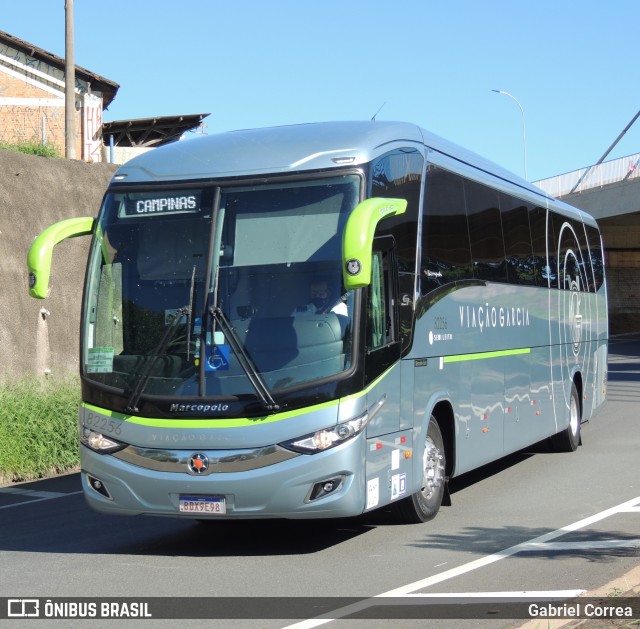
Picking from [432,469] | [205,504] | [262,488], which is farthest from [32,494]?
[262,488]

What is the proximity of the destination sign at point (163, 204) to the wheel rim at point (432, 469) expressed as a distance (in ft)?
10.3

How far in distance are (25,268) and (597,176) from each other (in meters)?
32.6

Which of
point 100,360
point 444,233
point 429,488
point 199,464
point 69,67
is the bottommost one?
point 429,488

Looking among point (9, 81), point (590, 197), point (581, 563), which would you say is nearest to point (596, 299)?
point (581, 563)

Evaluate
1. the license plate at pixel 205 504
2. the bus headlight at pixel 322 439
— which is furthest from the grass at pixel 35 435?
the bus headlight at pixel 322 439

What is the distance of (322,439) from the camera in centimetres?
845

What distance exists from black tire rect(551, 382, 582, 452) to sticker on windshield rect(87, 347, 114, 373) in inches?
341

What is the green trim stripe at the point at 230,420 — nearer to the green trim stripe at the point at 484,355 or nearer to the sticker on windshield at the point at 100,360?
the sticker on windshield at the point at 100,360

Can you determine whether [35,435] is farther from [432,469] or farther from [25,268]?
[25,268]

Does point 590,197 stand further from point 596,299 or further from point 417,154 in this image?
point 417,154

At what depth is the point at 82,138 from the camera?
121 feet

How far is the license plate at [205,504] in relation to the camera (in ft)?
27.9

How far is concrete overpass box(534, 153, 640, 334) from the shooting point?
46.4 meters

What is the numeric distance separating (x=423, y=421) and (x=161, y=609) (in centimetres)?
366
